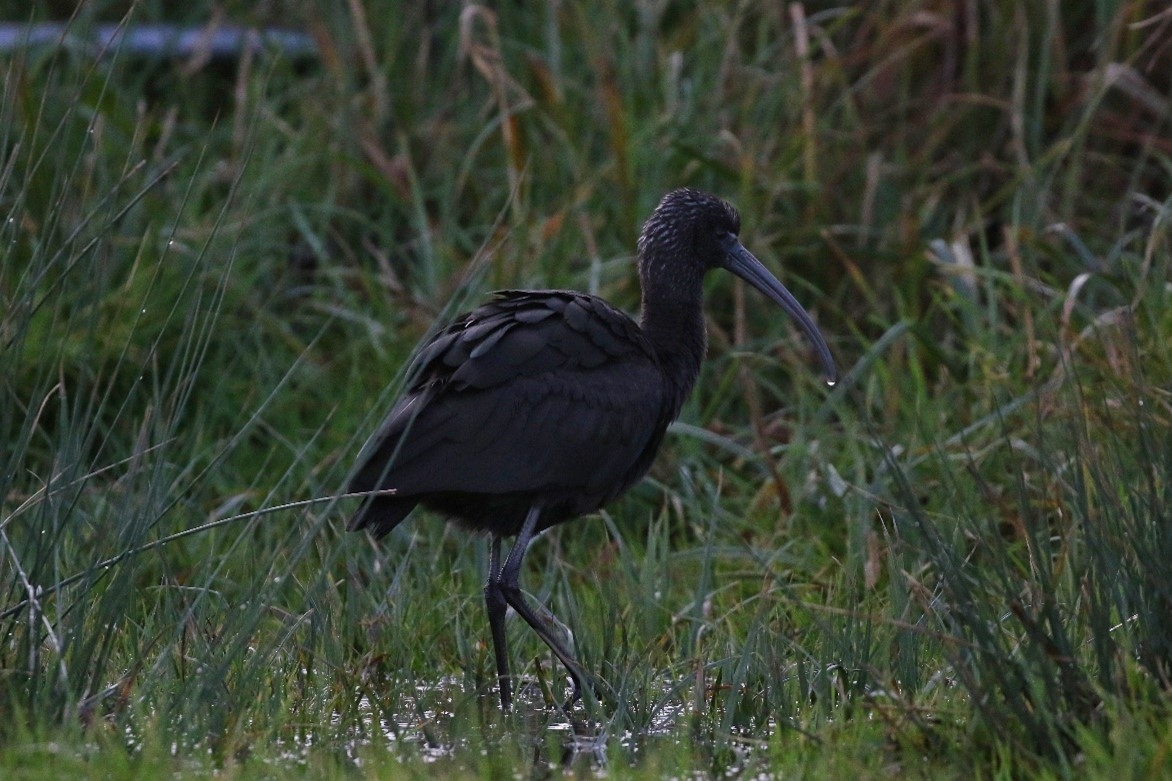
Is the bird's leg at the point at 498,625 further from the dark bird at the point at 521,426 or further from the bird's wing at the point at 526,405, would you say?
the bird's wing at the point at 526,405

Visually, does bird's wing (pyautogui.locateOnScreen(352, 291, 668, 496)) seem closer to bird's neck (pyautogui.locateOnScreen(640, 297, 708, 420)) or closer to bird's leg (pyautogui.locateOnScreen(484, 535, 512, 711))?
bird's neck (pyautogui.locateOnScreen(640, 297, 708, 420))

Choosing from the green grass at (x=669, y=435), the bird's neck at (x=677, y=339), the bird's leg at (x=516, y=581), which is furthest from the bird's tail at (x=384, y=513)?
the bird's neck at (x=677, y=339)

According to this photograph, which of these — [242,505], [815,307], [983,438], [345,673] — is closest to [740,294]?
[815,307]

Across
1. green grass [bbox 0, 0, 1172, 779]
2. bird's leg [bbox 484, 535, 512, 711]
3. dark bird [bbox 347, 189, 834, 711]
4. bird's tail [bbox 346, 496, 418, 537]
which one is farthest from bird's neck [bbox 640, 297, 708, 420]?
bird's tail [bbox 346, 496, 418, 537]

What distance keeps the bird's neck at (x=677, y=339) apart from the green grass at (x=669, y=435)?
27cm

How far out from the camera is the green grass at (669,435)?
3.08 m

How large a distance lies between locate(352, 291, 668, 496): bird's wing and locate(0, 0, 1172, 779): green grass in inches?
9.4

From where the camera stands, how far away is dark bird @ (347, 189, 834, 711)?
400 centimetres

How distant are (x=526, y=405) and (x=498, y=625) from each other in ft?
1.78

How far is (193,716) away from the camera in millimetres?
3035

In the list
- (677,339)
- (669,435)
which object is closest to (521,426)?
(677,339)

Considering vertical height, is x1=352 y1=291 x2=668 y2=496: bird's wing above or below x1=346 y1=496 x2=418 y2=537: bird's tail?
above

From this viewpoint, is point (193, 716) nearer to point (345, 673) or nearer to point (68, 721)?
point (68, 721)

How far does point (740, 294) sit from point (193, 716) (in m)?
3.56
